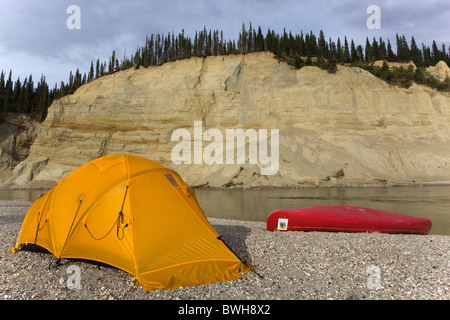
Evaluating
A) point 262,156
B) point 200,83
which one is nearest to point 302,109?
point 262,156

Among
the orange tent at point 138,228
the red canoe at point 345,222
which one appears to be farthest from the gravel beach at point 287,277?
the red canoe at point 345,222

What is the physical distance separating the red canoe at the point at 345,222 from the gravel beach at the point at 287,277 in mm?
3177

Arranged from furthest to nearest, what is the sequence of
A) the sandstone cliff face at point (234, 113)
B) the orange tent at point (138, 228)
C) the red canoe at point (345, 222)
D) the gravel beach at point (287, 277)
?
the sandstone cliff face at point (234, 113)
the red canoe at point (345, 222)
the orange tent at point (138, 228)
the gravel beach at point (287, 277)

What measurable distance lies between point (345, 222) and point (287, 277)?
19.8ft

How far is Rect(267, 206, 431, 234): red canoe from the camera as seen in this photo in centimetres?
972

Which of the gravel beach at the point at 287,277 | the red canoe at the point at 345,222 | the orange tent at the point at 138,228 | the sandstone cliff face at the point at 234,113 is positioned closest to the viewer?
the gravel beach at the point at 287,277

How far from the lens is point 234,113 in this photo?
1544 inches

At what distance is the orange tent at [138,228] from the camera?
4508 millimetres

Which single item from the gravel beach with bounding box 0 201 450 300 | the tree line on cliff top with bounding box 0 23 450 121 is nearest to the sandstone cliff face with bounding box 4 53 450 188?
the tree line on cliff top with bounding box 0 23 450 121

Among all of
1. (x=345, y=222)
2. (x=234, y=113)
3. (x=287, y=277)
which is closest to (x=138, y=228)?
(x=287, y=277)

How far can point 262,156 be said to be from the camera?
33.2 metres

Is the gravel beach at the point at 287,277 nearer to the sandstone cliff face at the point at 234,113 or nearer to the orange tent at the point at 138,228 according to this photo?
the orange tent at the point at 138,228

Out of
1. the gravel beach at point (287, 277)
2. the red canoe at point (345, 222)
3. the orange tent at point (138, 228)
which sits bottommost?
the red canoe at point (345, 222)
